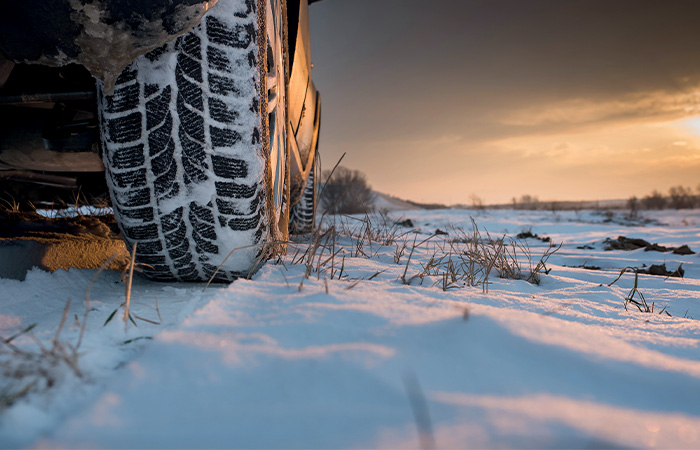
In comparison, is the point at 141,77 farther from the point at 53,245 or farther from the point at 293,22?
the point at 293,22

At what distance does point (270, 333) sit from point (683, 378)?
2.28 feet

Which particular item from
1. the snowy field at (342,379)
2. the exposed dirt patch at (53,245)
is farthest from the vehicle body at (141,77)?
the snowy field at (342,379)

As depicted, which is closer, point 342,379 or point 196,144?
point 342,379

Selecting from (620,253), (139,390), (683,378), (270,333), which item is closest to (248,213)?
(270,333)

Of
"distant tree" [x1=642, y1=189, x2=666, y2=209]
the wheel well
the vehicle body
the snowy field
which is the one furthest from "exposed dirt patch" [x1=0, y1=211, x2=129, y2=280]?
"distant tree" [x1=642, y1=189, x2=666, y2=209]

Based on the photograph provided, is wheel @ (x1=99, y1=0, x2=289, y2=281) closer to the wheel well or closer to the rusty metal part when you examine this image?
the rusty metal part

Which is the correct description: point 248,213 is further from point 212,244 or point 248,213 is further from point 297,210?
point 297,210

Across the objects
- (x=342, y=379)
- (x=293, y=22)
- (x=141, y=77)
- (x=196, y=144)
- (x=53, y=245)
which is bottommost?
(x=342, y=379)

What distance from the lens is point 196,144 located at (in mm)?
1085

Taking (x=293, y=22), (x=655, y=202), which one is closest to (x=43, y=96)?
(x=293, y=22)

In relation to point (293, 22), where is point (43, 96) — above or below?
below

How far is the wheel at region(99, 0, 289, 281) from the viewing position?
105 cm

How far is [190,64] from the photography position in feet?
3.43

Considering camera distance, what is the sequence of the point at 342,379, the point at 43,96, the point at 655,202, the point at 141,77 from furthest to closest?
1. the point at 655,202
2. the point at 43,96
3. the point at 141,77
4. the point at 342,379
